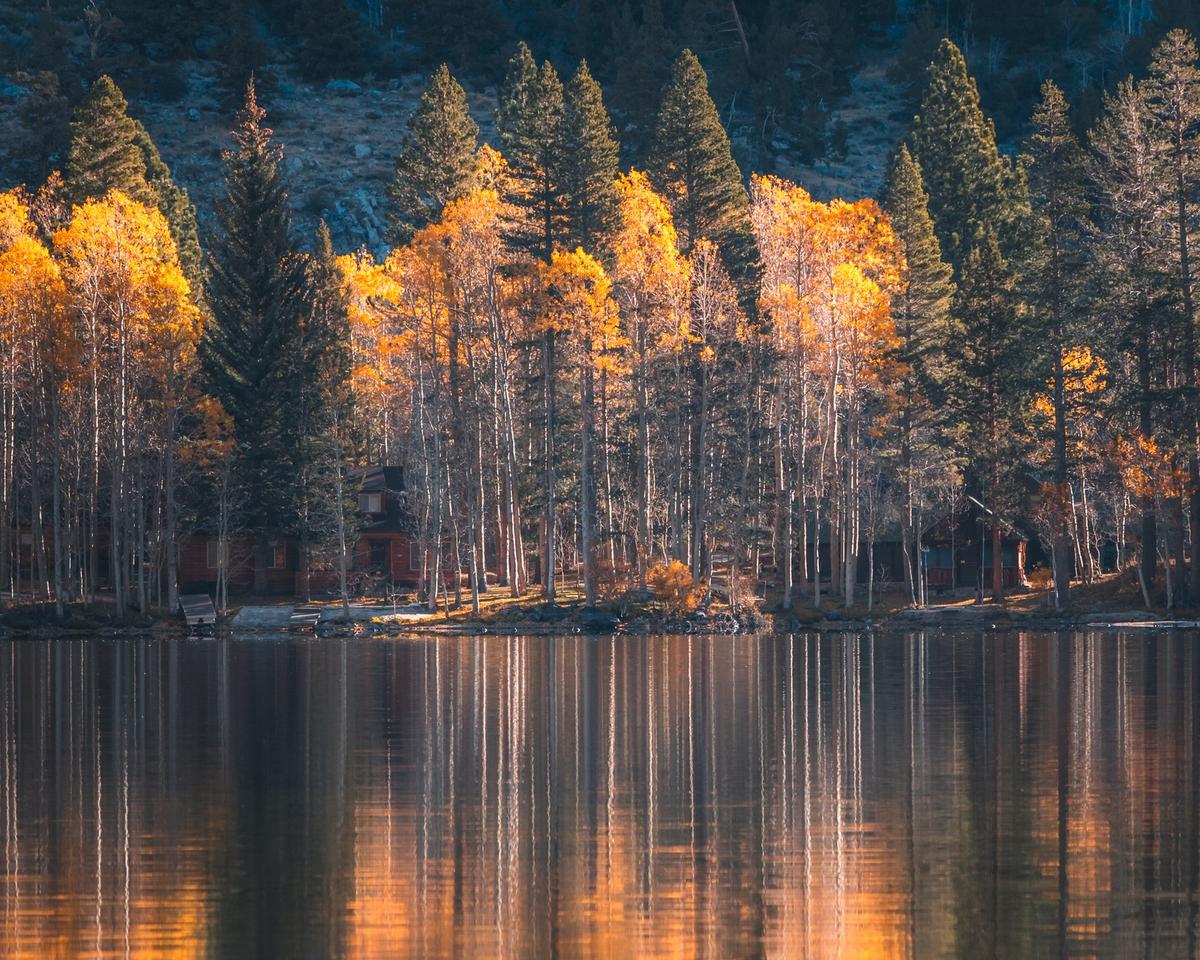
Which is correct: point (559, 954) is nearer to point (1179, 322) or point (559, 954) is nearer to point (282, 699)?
point (282, 699)

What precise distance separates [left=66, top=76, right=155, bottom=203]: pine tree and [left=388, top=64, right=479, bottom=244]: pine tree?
444 inches

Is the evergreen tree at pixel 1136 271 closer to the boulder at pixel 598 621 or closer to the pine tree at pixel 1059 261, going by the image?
the pine tree at pixel 1059 261

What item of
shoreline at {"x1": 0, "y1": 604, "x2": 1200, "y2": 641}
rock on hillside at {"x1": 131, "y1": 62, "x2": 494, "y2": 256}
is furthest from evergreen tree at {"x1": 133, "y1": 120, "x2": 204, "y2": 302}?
rock on hillside at {"x1": 131, "y1": 62, "x2": 494, "y2": 256}

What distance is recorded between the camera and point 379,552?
8438 cm

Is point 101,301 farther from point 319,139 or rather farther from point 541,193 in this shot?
point 319,139

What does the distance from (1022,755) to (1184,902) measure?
34.7ft

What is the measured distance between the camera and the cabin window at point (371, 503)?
83688 mm

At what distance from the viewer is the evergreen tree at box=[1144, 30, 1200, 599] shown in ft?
219

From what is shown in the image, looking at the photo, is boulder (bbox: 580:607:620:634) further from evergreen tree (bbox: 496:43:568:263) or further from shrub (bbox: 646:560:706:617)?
evergreen tree (bbox: 496:43:568:263)

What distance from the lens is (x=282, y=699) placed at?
3788 centimetres

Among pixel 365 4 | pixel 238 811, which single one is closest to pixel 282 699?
pixel 238 811

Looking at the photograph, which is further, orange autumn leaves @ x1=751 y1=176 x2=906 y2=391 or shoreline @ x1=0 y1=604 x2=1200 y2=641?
orange autumn leaves @ x1=751 y1=176 x2=906 y2=391

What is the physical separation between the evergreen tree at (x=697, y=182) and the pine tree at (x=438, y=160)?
8959mm

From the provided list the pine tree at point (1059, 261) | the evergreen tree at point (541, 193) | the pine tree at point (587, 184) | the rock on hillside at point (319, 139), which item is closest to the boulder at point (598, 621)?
the evergreen tree at point (541, 193)
